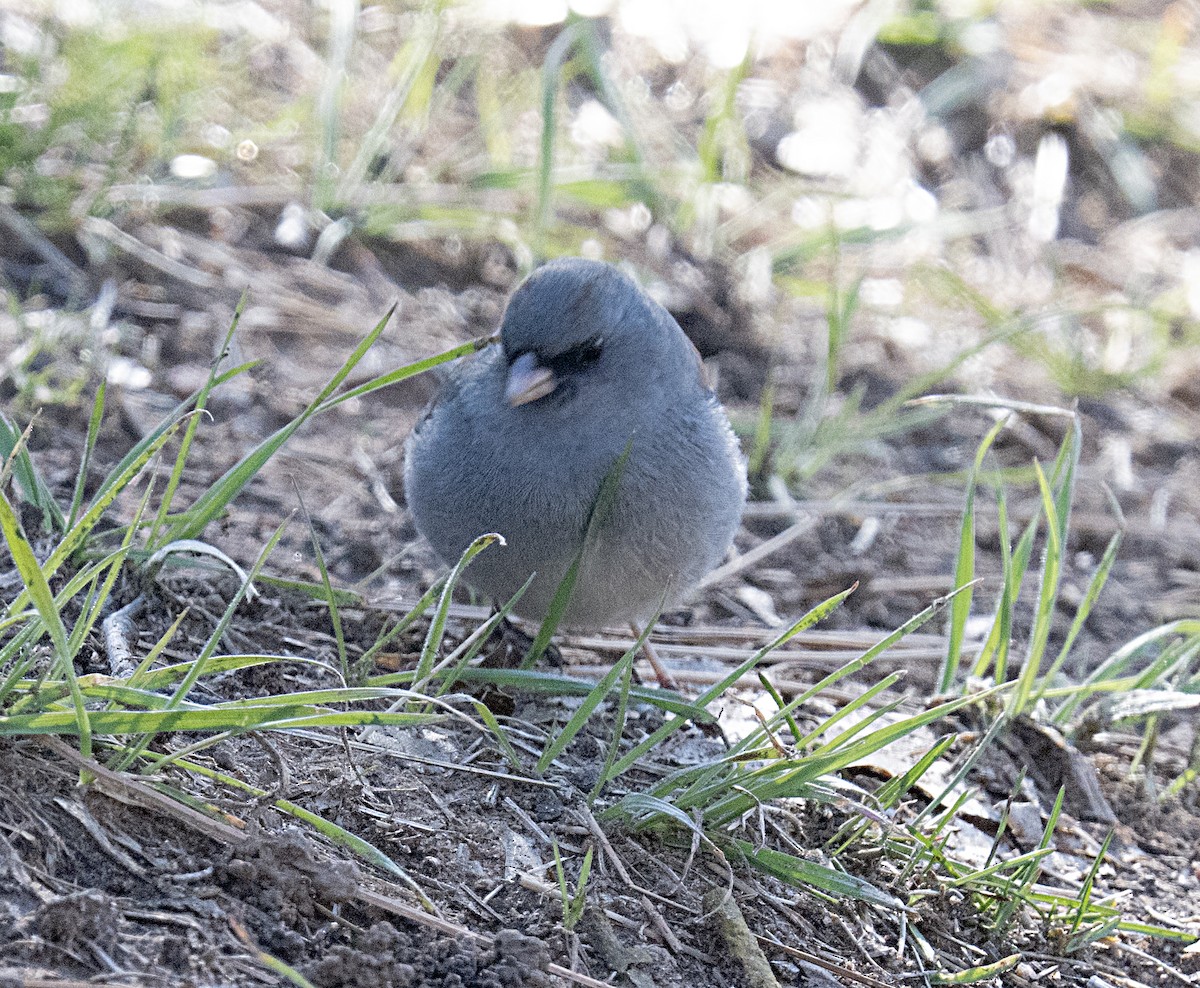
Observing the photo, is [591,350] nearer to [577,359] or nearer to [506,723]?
[577,359]

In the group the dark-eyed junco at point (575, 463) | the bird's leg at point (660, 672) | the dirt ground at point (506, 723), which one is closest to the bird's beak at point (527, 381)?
the dark-eyed junco at point (575, 463)

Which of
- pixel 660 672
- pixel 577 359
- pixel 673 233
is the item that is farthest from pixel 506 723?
pixel 673 233

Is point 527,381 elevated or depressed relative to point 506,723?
elevated

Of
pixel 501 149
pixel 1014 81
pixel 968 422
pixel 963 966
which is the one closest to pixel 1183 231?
pixel 1014 81

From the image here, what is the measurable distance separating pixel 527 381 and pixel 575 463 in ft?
0.75

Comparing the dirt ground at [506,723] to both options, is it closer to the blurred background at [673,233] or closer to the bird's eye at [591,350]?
the blurred background at [673,233]

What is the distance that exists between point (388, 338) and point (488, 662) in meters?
1.74

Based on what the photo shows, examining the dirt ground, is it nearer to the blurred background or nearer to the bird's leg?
the blurred background

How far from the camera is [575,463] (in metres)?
3.40

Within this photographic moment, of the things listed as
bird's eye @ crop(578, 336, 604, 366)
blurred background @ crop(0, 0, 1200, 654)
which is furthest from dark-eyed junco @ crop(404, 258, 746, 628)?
blurred background @ crop(0, 0, 1200, 654)

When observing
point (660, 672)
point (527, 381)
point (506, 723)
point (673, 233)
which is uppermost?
point (527, 381)

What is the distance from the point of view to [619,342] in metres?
3.56

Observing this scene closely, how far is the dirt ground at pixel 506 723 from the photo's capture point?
7.70ft

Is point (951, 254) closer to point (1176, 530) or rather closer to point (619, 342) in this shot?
point (1176, 530)
